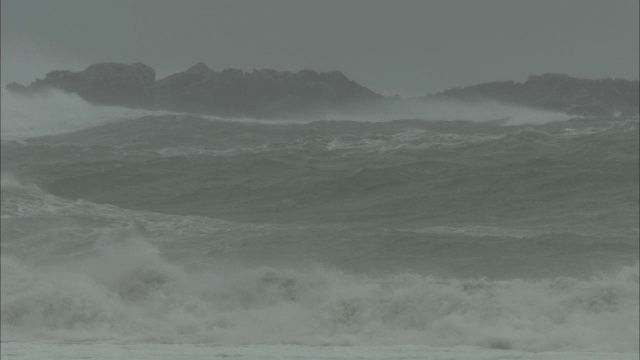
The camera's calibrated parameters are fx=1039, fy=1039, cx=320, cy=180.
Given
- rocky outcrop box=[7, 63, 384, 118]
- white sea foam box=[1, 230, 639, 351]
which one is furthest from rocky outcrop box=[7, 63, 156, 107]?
white sea foam box=[1, 230, 639, 351]

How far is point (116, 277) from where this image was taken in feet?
42.3

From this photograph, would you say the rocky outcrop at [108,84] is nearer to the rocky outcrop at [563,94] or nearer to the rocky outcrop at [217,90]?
the rocky outcrop at [217,90]

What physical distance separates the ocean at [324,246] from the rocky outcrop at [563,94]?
1341 centimetres

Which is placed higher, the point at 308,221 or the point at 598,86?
the point at 598,86

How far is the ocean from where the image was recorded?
33.4 feet

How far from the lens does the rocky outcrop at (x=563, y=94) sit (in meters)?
40.6

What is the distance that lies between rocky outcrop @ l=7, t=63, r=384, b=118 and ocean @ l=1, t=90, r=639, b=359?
9.15 meters

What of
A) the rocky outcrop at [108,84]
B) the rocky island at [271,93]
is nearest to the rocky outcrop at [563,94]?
the rocky island at [271,93]

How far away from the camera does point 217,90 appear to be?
3869 centimetres

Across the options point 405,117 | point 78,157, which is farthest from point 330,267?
point 405,117

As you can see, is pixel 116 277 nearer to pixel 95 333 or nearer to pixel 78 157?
pixel 95 333

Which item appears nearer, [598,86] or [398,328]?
[398,328]

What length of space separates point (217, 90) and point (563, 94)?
550 inches

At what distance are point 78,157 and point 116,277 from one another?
11.1m
